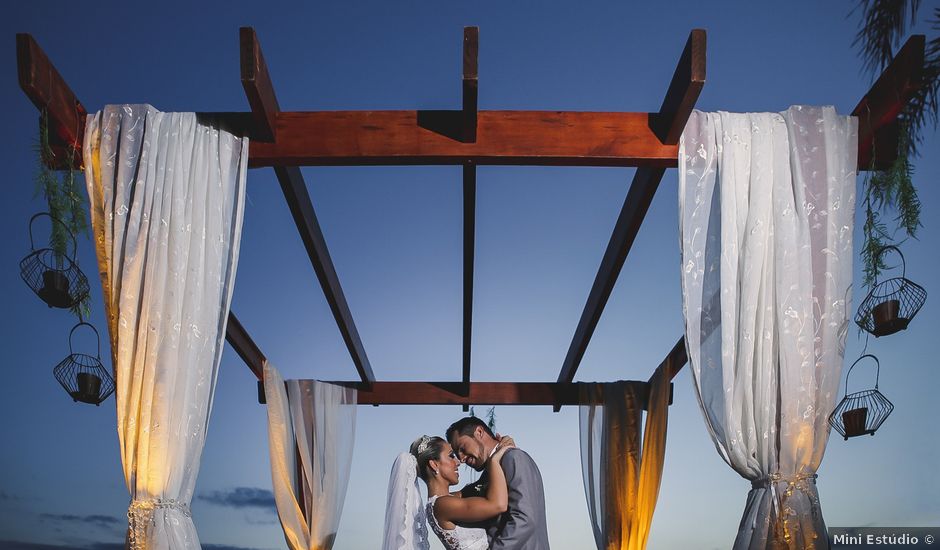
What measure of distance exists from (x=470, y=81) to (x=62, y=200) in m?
1.69

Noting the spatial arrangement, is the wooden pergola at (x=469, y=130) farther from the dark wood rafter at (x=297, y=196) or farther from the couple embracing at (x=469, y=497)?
the couple embracing at (x=469, y=497)

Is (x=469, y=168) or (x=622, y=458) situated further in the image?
(x=622, y=458)

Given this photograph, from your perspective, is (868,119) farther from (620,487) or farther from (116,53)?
(116,53)

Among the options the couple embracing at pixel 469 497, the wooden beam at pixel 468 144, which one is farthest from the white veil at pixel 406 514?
the wooden beam at pixel 468 144

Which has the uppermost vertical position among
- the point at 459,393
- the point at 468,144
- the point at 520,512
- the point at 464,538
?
the point at 468,144

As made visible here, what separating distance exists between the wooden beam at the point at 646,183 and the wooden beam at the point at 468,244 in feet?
2.35

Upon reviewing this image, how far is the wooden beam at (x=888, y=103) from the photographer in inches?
146

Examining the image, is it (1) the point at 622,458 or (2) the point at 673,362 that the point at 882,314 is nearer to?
(2) the point at 673,362

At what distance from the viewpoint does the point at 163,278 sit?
3.79m

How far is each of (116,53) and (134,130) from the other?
5.74 meters

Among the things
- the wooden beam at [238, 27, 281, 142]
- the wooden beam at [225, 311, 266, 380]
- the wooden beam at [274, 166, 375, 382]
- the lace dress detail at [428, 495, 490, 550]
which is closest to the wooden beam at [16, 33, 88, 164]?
the wooden beam at [238, 27, 281, 142]

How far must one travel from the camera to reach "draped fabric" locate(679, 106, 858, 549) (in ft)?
11.8

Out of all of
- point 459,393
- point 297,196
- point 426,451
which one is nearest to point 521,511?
point 426,451

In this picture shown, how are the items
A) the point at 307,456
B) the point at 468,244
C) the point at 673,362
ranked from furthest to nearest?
the point at 307,456, the point at 673,362, the point at 468,244
